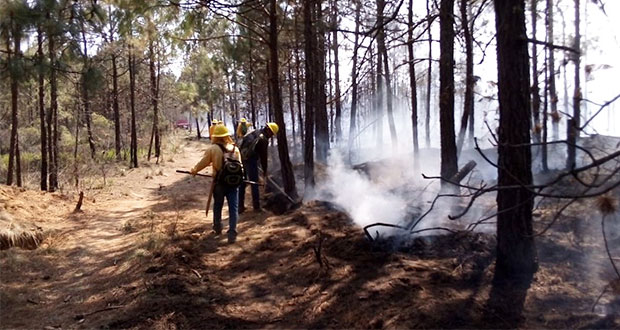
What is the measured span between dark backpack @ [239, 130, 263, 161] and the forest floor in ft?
4.52

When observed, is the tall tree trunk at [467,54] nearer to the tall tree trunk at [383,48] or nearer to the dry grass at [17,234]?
the tall tree trunk at [383,48]

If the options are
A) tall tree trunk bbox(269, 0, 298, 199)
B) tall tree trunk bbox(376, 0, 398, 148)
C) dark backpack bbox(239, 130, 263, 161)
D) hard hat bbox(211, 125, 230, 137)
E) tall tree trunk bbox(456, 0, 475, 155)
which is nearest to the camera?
tall tree trunk bbox(456, 0, 475, 155)

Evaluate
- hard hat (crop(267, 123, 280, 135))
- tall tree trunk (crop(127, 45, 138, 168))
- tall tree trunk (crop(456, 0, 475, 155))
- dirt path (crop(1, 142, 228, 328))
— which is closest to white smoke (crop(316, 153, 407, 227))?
hard hat (crop(267, 123, 280, 135))

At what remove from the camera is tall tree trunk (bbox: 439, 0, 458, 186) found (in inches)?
336

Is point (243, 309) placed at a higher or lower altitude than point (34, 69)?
lower

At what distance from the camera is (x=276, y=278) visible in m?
5.53

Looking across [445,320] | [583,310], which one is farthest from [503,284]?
[445,320]

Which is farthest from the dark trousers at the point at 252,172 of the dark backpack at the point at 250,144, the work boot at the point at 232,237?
the work boot at the point at 232,237

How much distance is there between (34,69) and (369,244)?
6.88m

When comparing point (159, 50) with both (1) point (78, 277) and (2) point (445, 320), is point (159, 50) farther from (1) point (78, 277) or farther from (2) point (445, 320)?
(2) point (445, 320)

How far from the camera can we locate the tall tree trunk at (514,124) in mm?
4395

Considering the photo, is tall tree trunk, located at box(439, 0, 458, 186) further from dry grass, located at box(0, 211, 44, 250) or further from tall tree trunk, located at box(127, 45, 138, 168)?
tall tree trunk, located at box(127, 45, 138, 168)

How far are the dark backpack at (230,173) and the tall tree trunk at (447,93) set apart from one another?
388 centimetres

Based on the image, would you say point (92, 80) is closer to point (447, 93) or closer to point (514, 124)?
A: point (447, 93)
